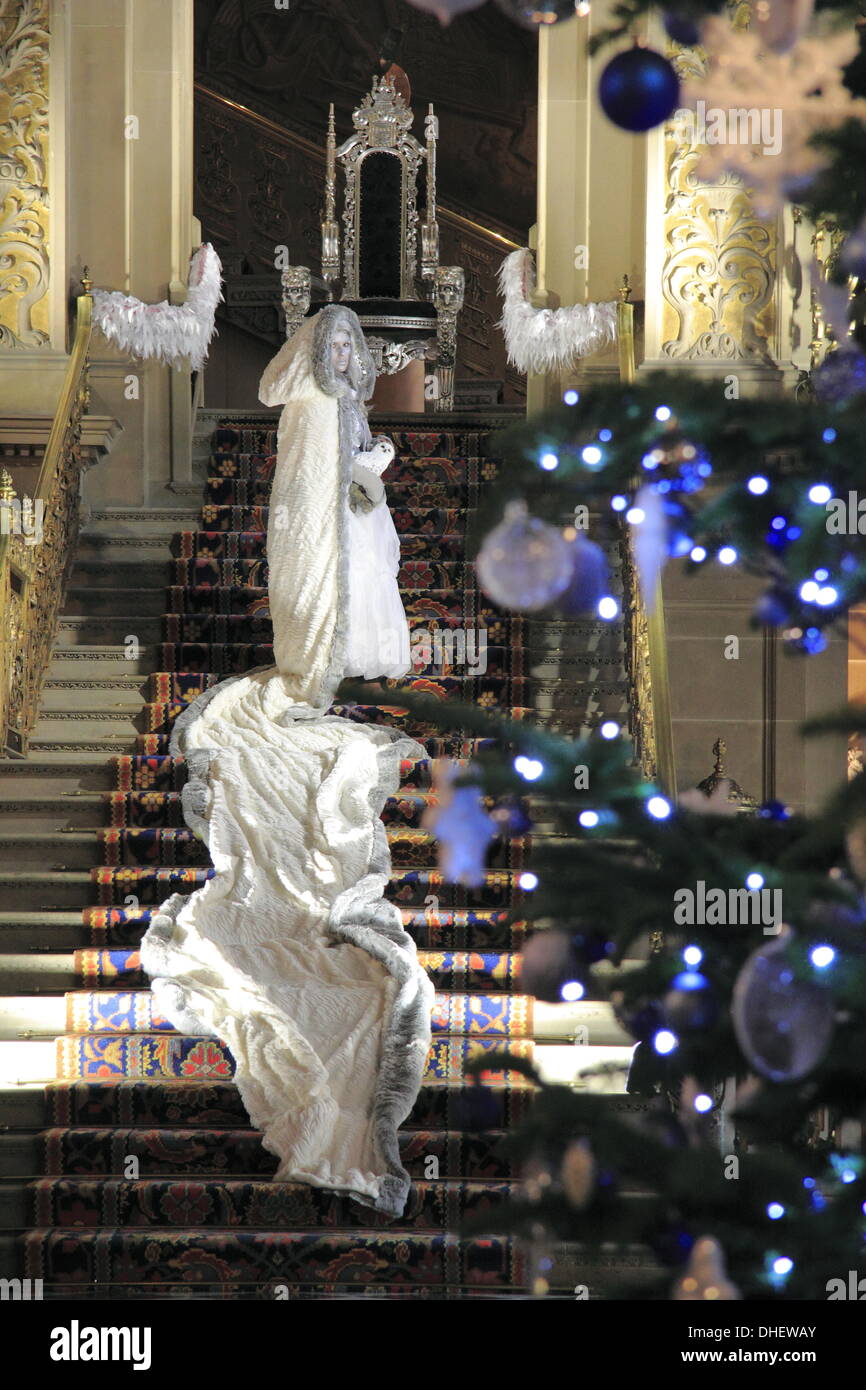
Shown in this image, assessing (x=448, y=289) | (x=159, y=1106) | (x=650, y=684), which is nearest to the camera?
(x=159, y=1106)

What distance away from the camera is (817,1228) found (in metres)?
1.90

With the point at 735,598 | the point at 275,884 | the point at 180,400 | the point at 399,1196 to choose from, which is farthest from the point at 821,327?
the point at 399,1196

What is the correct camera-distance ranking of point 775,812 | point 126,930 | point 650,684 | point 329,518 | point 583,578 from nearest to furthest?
point 583,578 < point 775,812 < point 126,930 < point 650,684 < point 329,518

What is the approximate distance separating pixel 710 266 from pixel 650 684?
248 cm

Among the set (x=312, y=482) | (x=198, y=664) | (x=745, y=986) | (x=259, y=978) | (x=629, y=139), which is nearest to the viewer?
(x=745, y=986)

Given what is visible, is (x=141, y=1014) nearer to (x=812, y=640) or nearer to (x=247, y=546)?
(x=247, y=546)

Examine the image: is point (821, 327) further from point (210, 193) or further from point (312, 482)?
point (210, 193)

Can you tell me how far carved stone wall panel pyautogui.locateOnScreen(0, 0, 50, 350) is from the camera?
7.41 metres

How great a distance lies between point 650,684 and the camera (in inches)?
218

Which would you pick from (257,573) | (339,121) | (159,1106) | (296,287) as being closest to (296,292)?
(296,287)

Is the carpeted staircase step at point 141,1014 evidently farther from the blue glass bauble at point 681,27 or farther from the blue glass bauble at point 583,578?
the blue glass bauble at point 681,27

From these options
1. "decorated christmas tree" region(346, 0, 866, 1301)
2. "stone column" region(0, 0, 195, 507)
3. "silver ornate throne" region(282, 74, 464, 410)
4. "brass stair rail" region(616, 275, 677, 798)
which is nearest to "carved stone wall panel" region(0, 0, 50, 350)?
"stone column" region(0, 0, 195, 507)

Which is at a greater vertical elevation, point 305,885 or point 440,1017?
point 305,885

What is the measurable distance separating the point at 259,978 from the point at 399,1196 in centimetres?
80
